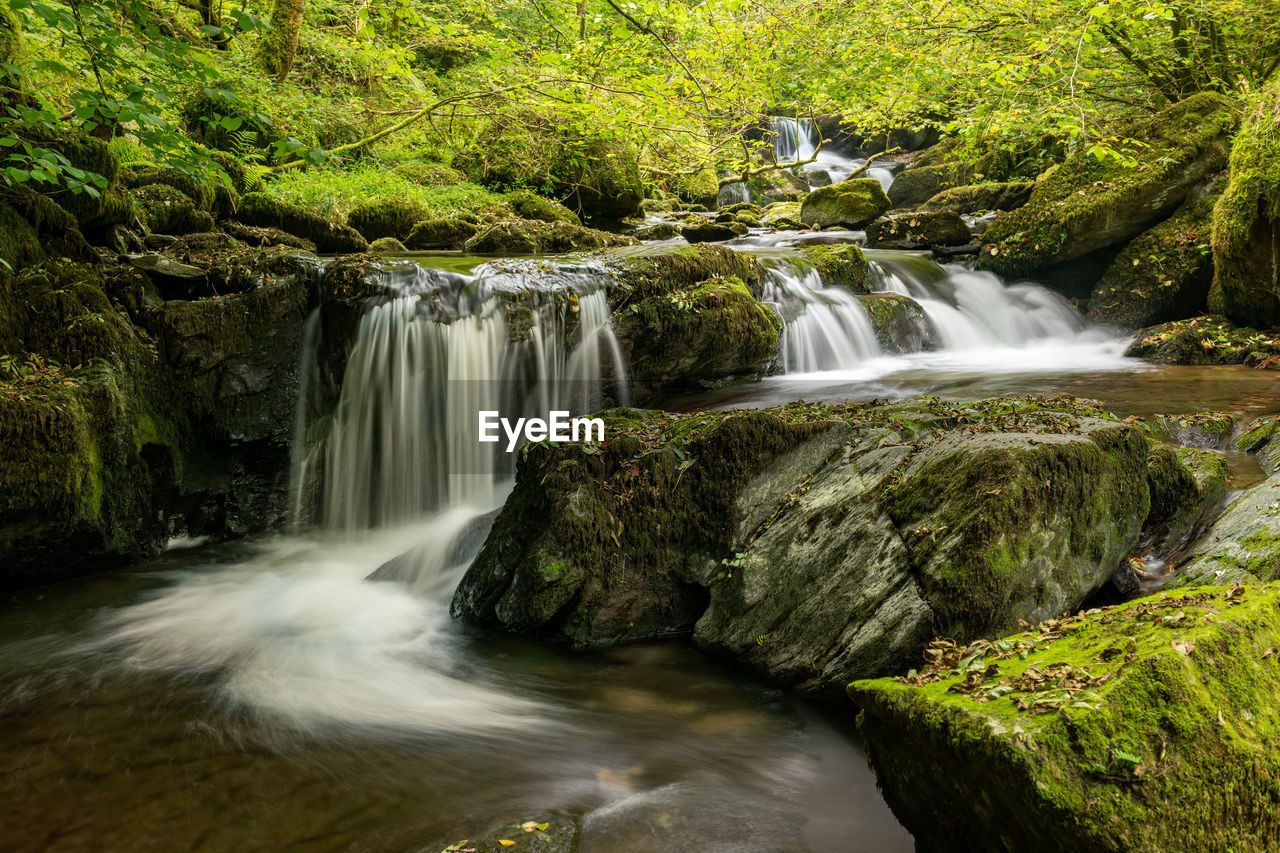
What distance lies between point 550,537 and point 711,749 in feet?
5.53

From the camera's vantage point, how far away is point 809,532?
420 centimetres

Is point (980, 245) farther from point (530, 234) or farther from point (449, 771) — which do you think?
point (449, 771)

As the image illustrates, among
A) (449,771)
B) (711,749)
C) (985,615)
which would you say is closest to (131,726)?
(449,771)

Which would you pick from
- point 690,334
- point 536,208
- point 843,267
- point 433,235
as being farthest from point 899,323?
point 433,235

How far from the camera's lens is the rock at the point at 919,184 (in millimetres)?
19953

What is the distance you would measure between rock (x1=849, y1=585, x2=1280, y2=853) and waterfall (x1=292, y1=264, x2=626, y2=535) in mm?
5068

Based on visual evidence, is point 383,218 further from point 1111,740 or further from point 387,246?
point 1111,740

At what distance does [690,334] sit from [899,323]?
4.10 m

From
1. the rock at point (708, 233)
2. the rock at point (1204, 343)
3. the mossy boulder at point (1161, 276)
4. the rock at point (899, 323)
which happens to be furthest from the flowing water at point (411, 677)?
the rock at point (708, 233)

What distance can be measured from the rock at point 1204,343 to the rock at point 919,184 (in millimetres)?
11892

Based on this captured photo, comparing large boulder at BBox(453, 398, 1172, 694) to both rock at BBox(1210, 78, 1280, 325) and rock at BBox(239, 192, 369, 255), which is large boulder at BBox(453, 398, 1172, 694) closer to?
rock at BBox(1210, 78, 1280, 325)

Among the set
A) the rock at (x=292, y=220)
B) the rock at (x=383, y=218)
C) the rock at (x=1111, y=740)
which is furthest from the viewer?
the rock at (x=383, y=218)

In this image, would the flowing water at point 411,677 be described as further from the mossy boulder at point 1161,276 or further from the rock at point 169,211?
the rock at point 169,211

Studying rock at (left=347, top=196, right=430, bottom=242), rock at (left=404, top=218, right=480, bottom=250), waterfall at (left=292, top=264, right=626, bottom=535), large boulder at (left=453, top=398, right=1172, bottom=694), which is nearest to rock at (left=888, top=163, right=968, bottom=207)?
rock at (left=404, top=218, right=480, bottom=250)
